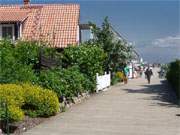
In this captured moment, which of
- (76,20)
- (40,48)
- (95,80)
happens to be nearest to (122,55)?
(76,20)

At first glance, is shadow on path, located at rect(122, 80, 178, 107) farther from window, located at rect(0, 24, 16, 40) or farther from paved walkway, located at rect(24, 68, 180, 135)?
window, located at rect(0, 24, 16, 40)

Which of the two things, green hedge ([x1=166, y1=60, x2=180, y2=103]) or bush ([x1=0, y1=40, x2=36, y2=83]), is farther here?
green hedge ([x1=166, y1=60, x2=180, y2=103])

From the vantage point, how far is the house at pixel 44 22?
39.4 metres

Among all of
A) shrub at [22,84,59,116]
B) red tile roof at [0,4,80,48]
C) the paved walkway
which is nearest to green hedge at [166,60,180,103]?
the paved walkway

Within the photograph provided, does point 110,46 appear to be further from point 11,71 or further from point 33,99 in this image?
point 33,99

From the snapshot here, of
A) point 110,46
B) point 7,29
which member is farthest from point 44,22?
point 110,46

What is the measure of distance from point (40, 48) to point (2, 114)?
39.9 feet

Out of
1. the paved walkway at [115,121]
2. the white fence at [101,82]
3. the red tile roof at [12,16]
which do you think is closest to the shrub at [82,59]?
the white fence at [101,82]

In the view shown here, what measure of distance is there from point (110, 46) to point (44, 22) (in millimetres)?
6231

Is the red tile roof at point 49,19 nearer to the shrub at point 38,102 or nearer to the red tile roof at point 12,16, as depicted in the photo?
the red tile roof at point 12,16

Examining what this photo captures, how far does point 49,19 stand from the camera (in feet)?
139

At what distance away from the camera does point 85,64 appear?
29.7m

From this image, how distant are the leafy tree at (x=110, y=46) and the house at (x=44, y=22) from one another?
1.72m

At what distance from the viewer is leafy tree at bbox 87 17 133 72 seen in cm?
4491
